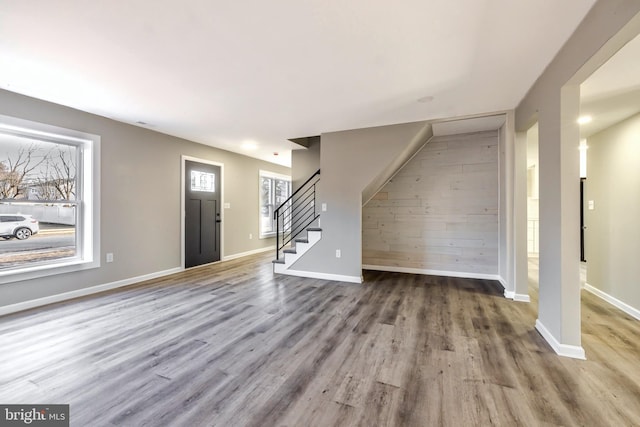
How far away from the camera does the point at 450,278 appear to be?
15.4 feet

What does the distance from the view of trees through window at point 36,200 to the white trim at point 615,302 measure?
275 inches

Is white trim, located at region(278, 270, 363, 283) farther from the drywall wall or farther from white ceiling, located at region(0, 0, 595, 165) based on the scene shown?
white ceiling, located at region(0, 0, 595, 165)

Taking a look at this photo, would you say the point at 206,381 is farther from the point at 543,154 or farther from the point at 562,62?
the point at 562,62

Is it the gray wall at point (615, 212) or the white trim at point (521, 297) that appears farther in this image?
the white trim at point (521, 297)

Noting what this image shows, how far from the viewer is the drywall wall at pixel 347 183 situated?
4.26 meters

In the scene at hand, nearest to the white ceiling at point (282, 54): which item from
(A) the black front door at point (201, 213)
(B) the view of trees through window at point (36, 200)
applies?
(B) the view of trees through window at point (36, 200)

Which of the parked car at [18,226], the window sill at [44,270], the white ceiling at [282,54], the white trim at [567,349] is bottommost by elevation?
the white trim at [567,349]

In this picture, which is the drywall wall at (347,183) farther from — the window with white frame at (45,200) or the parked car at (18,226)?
the parked car at (18,226)

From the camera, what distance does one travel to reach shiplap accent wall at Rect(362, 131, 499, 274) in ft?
15.0

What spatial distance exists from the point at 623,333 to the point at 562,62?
2.58 m

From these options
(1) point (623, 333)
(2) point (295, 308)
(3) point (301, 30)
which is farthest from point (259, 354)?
(1) point (623, 333)

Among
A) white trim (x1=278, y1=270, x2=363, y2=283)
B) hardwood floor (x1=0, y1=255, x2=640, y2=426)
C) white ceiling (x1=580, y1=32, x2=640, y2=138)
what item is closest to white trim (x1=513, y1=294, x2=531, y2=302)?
hardwood floor (x1=0, y1=255, x2=640, y2=426)

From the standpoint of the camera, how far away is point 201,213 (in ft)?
18.4

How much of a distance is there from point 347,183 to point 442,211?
185 cm
